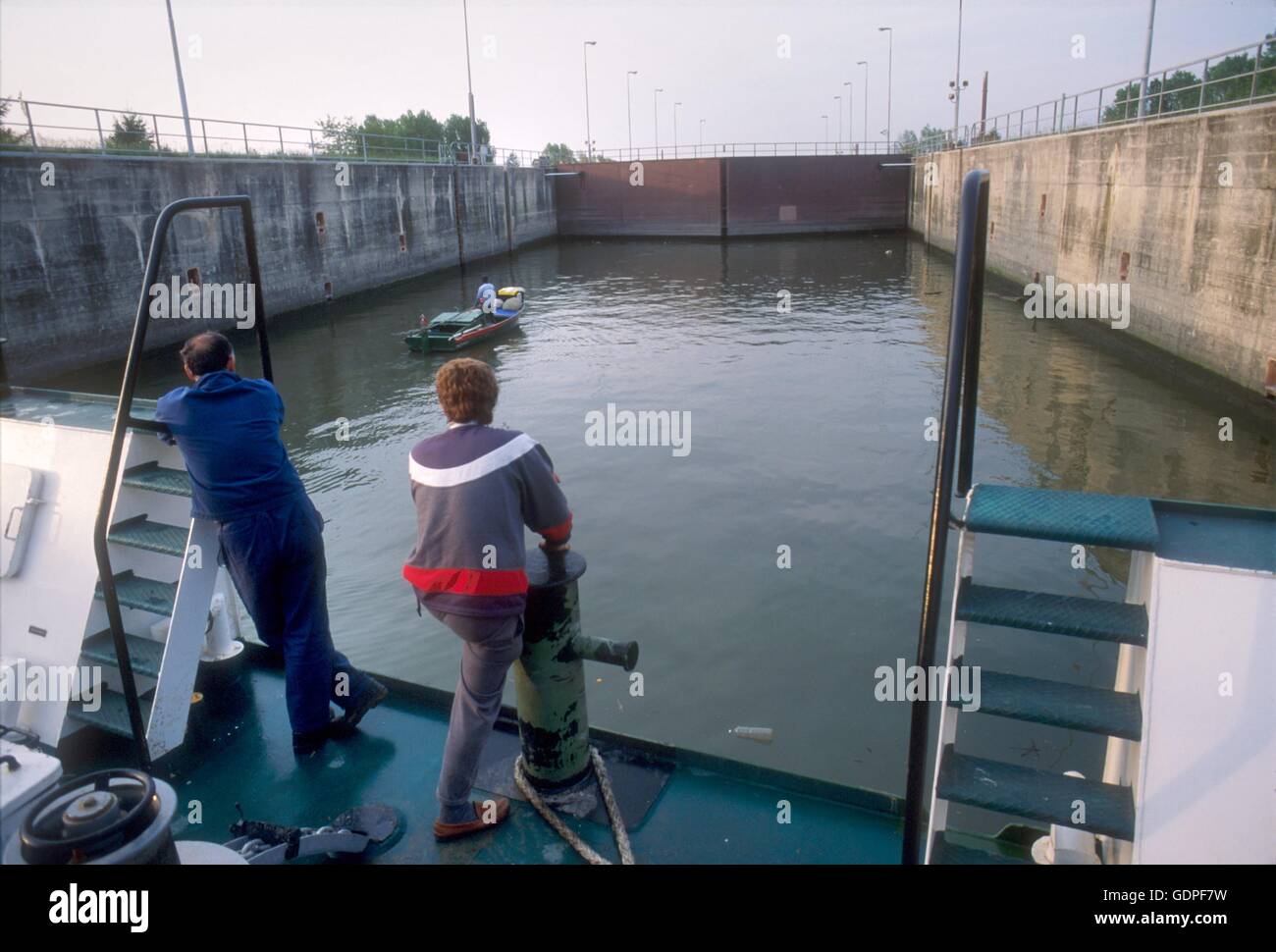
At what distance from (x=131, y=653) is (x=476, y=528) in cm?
212

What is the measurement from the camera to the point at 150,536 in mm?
4164

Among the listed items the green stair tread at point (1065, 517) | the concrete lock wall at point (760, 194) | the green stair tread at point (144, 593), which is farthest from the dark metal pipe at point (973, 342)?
the concrete lock wall at point (760, 194)

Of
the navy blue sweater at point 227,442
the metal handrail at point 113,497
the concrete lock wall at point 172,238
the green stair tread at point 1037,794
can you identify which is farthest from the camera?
the concrete lock wall at point 172,238

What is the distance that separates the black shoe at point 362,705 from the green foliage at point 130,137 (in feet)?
66.8

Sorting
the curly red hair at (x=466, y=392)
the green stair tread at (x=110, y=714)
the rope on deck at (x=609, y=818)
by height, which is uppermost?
the curly red hair at (x=466, y=392)

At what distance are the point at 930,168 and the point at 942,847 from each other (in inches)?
1977

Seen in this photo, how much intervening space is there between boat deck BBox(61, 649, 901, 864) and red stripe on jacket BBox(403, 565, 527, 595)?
1055 millimetres

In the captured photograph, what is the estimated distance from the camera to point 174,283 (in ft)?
69.8

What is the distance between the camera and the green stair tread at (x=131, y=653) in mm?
3963

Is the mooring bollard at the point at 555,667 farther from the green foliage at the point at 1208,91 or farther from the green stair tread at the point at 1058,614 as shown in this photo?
the green foliage at the point at 1208,91

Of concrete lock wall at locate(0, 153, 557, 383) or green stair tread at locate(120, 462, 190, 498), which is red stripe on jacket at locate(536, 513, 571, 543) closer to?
green stair tread at locate(120, 462, 190, 498)

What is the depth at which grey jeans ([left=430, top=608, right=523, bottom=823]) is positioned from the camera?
320 cm
